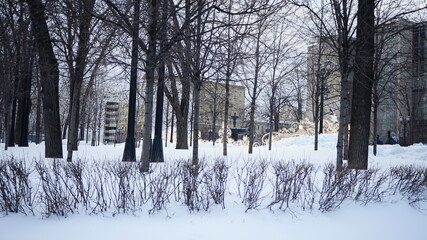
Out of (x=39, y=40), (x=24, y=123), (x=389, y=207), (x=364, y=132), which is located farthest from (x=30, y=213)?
(x=24, y=123)

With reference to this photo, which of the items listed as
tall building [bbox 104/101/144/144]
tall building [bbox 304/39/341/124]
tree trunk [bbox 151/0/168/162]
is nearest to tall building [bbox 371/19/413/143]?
tall building [bbox 304/39/341/124]

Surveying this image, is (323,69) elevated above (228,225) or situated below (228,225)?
above

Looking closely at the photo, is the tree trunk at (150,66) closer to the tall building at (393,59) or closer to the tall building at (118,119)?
the tall building at (393,59)

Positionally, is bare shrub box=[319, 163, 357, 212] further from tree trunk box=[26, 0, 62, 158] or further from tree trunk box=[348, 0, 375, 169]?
tree trunk box=[26, 0, 62, 158]

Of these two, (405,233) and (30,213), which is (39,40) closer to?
(30,213)

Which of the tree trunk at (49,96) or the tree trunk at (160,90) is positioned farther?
the tree trunk at (49,96)

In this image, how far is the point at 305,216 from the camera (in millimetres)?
4859

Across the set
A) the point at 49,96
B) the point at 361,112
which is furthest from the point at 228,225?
the point at 49,96

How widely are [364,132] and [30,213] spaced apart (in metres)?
9.53

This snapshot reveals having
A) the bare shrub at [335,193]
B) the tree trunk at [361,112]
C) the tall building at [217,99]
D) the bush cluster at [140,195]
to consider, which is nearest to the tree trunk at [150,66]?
the bush cluster at [140,195]

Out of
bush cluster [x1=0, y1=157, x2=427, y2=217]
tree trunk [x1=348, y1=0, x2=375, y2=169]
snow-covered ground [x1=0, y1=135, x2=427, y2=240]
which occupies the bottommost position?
snow-covered ground [x1=0, y1=135, x2=427, y2=240]

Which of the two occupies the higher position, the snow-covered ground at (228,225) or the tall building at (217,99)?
the tall building at (217,99)

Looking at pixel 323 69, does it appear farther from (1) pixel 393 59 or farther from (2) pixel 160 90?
(2) pixel 160 90

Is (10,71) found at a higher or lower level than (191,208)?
higher
